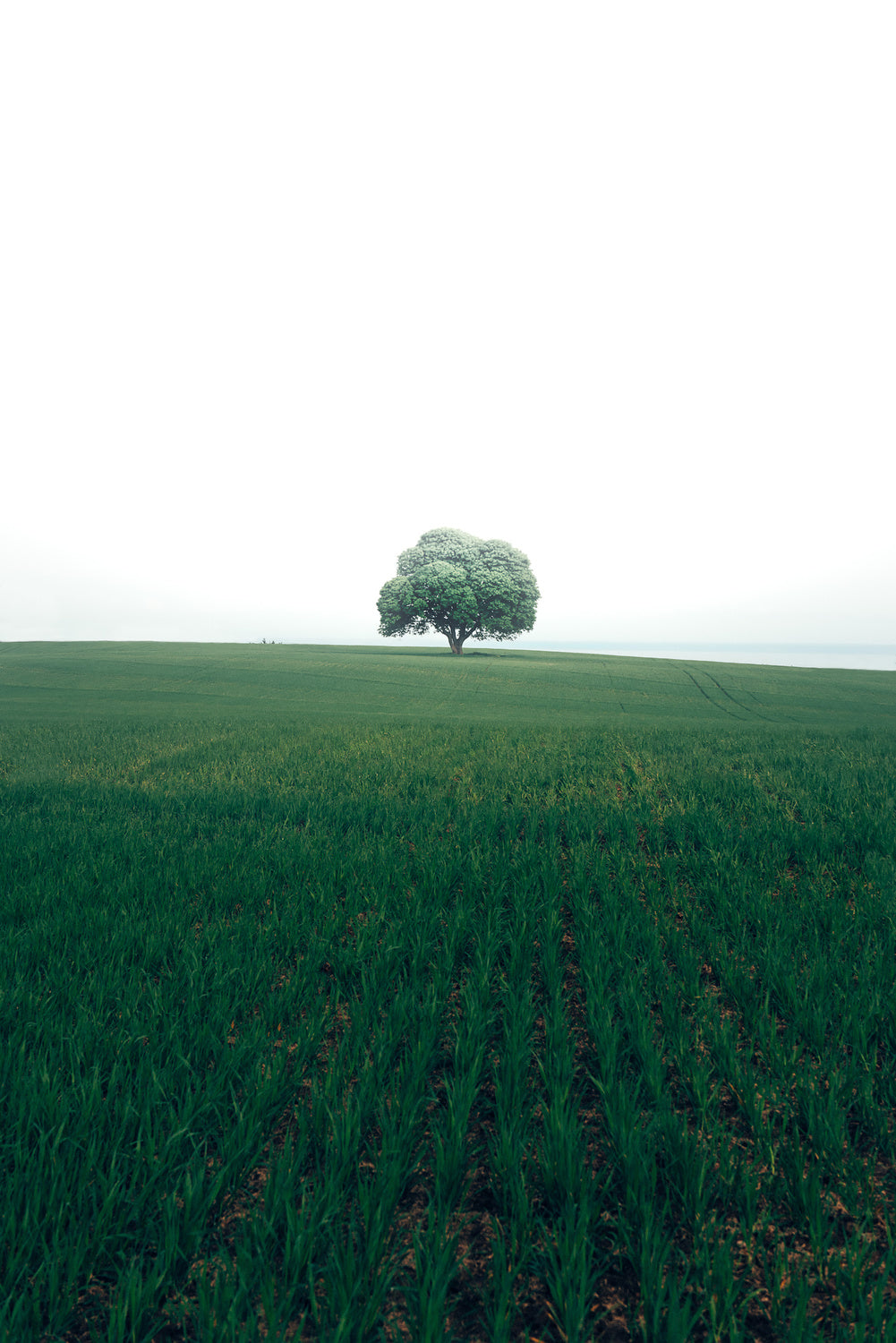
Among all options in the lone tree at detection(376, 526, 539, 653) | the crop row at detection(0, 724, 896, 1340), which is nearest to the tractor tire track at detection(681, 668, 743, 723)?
the lone tree at detection(376, 526, 539, 653)

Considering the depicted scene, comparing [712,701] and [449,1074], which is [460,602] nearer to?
[712,701]

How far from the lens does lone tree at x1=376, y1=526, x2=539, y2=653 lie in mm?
50750

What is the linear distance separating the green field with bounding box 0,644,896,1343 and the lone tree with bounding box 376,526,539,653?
4237cm

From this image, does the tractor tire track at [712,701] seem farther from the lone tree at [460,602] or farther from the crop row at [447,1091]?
the crop row at [447,1091]

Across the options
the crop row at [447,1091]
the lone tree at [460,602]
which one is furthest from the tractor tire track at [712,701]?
the crop row at [447,1091]

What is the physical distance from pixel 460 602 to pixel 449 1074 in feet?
158

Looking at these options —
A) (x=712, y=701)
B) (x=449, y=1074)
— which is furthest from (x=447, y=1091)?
(x=712, y=701)

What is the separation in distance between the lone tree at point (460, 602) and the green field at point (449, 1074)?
42.4 meters

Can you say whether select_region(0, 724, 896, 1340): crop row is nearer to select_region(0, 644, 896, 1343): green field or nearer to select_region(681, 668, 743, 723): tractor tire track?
select_region(0, 644, 896, 1343): green field

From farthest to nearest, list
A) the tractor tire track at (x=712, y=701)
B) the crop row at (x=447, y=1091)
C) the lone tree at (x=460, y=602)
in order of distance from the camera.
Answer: the lone tree at (x=460, y=602), the tractor tire track at (x=712, y=701), the crop row at (x=447, y=1091)

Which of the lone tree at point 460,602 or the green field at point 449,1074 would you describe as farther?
the lone tree at point 460,602

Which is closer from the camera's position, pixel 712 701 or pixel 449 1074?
pixel 449 1074

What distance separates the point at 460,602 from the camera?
50.8 meters

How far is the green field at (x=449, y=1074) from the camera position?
2.17m
